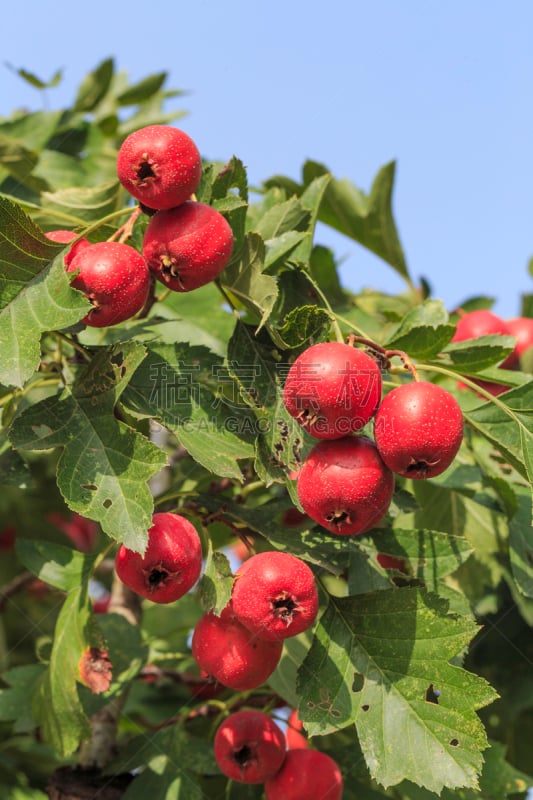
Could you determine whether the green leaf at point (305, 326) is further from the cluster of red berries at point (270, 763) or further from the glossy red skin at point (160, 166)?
the cluster of red berries at point (270, 763)

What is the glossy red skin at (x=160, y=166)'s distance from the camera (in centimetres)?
161

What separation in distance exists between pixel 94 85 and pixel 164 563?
8.41 feet

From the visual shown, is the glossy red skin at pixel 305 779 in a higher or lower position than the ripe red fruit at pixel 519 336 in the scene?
lower

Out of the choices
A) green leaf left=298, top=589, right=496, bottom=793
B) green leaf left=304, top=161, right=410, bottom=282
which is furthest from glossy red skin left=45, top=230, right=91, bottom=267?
green leaf left=304, top=161, right=410, bottom=282

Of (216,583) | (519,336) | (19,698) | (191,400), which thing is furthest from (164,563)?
(519,336)

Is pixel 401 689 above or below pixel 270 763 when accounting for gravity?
above

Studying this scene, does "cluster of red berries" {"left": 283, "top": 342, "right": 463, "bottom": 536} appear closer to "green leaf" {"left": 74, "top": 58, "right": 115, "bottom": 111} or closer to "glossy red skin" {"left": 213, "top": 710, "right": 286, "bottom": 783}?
"glossy red skin" {"left": 213, "top": 710, "right": 286, "bottom": 783}

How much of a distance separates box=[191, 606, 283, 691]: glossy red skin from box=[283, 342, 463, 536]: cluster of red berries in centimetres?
29

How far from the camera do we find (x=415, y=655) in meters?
1.67

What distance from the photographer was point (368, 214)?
2812 millimetres

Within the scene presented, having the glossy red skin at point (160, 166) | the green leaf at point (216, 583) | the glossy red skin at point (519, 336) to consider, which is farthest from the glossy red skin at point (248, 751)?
the glossy red skin at point (519, 336)

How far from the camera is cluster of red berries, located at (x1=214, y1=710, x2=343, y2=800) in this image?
1852 mm

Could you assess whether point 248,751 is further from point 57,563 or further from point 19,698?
point 19,698

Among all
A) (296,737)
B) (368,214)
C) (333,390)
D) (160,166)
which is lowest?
(296,737)
